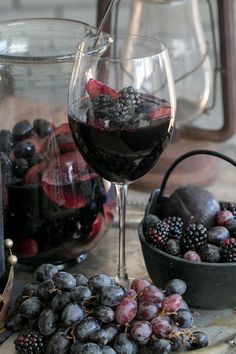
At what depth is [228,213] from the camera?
787 millimetres

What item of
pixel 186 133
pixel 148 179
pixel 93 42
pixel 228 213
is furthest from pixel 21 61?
pixel 186 133

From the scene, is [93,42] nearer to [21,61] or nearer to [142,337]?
[21,61]

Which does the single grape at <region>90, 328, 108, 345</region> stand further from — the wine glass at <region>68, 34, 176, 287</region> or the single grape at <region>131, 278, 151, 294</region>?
the wine glass at <region>68, 34, 176, 287</region>

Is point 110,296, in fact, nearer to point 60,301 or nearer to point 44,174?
point 60,301

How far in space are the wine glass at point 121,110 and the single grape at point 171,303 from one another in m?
0.14

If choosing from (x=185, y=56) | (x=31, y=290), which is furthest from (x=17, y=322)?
(x=185, y=56)

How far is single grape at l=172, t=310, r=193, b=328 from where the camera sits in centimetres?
68

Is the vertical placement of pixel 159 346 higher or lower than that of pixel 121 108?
lower

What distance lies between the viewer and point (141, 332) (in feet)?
2.12

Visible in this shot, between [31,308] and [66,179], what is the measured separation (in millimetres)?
175

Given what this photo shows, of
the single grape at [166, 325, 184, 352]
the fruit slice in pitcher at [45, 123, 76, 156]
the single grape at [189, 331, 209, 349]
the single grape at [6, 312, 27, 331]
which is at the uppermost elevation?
the fruit slice in pitcher at [45, 123, 76, 156]

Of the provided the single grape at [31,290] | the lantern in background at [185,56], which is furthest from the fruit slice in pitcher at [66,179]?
the lantern in background at [185,56]

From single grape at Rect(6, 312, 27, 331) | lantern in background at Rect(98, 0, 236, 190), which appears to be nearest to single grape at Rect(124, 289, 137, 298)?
single grape at Rect(6, 312, 27, 331)

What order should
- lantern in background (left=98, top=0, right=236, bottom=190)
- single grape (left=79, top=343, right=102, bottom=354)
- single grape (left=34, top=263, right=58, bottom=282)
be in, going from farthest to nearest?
1. lantern in background (left=98, top=0, right=236, bottom=190)
2. single grape (left=34, top=263, right=58, bottom=282)
3. single grape (left=79, top=343, right=102, bottom=354)
